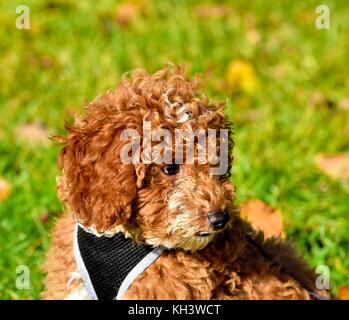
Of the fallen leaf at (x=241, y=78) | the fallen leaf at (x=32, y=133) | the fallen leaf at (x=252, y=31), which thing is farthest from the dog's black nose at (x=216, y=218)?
the fallen leaf at (x=252, y=31)

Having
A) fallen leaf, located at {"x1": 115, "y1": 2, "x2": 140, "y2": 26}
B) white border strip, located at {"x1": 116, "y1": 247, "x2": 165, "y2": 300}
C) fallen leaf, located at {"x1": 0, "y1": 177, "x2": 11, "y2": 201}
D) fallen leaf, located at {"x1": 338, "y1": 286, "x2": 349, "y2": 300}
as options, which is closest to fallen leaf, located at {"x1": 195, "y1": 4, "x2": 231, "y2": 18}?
fallen leaf, located at {"x1": 115, "y1": 2, "x2": 140, "y2": 26}

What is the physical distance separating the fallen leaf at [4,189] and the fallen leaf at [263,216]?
164 cm

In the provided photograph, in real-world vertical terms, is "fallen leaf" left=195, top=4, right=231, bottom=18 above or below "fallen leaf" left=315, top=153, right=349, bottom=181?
above

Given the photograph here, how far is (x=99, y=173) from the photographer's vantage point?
358cm

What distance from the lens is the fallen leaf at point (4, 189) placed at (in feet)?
18.0

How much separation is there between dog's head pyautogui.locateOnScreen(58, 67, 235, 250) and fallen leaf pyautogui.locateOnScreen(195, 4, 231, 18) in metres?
4.32

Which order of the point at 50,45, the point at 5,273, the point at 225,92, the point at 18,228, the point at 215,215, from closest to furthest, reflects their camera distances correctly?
the point at 215,215, the point at 5,273, the point at 18,228, the point at 225,92, the point at 50,45

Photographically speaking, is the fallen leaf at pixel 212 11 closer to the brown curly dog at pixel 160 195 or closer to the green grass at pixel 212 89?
the green grass at pixel 212 89

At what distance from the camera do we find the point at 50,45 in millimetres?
7277

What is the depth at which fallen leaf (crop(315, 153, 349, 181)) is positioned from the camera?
586 cm

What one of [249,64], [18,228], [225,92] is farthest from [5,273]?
[249,64]

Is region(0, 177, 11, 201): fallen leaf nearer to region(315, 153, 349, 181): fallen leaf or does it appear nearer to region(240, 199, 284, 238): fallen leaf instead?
region(240, 199, 284, 238): fallen leaf
